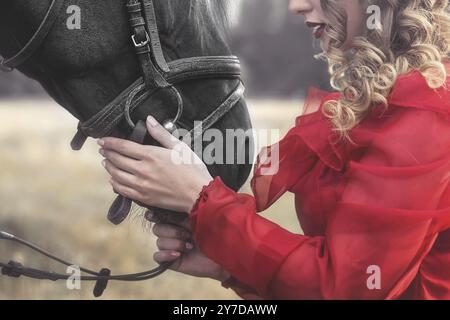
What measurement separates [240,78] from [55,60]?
0.51 metres

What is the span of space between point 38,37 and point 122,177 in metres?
0.42

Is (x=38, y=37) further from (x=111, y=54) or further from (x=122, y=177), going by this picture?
(x=122, y=177)

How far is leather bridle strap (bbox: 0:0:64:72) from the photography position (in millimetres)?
1770

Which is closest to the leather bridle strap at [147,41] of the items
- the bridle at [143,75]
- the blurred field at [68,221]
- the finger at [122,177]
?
the bridle at [143,75]

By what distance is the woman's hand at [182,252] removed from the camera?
188 cm

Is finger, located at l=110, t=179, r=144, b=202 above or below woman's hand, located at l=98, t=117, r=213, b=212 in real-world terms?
below

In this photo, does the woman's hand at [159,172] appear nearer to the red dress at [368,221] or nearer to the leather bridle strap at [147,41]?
the red dress at [368,221]

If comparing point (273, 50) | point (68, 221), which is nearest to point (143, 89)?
point (68, 221)

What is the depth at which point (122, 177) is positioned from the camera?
173 centimetres

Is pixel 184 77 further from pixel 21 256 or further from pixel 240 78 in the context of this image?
pixel 21 256

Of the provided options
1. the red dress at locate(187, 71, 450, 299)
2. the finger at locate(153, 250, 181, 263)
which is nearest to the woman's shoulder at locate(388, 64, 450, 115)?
the red dress at locate(187, 71, 450, 299)

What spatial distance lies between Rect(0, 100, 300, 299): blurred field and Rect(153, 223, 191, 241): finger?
0.24m

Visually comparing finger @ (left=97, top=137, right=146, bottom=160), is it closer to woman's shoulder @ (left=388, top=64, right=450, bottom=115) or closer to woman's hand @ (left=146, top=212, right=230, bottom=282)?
woman's hand @ (left=146, top=212, right=230, bottom=282)

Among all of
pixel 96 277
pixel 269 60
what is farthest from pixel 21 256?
pixel 269 60
